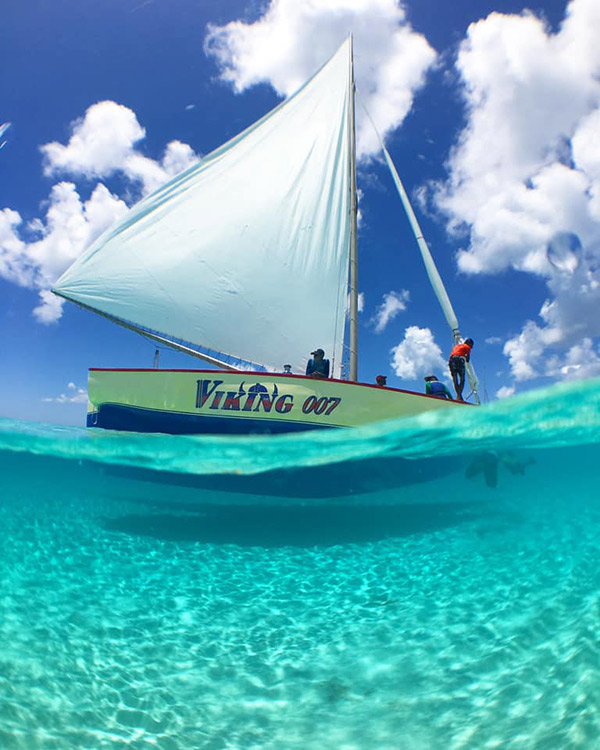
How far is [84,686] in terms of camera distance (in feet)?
14.3

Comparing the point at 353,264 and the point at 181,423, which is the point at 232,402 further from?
the point at 353,264

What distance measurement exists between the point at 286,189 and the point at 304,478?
813cm

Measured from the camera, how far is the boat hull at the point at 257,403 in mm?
7281

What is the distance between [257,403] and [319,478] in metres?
3.72

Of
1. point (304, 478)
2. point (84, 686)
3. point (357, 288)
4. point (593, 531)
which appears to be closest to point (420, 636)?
point (84, 686)

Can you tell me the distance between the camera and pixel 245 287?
9930mm

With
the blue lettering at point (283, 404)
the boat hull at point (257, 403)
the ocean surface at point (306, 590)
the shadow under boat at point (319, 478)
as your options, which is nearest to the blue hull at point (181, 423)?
the boat hull at point (257, 403)

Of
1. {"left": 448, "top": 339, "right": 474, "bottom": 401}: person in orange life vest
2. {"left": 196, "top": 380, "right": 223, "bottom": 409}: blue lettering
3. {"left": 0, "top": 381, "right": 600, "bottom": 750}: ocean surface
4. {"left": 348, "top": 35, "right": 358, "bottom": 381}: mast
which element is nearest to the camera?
{"left": 0, "top": 381, "right": 600, "bottom": 750}: ocean surface

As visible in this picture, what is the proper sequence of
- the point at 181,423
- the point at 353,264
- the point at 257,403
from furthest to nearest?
the point at 353,264 → the point at 181,423 → the point at 257,403

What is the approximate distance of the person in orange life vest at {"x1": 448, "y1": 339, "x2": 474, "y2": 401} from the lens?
9.02m

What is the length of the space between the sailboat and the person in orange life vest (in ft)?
2.78

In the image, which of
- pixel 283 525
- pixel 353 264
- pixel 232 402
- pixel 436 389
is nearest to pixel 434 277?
pixel 353 264

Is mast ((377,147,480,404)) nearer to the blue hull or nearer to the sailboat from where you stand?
the sailboat

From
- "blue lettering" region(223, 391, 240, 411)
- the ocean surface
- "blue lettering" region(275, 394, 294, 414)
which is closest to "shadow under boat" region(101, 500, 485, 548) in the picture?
the ocean surface
